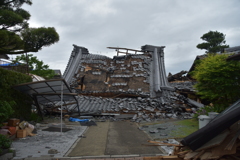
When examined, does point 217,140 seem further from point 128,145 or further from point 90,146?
point 90,146

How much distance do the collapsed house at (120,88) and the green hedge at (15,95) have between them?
0.33 metres

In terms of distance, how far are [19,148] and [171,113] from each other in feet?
27.8

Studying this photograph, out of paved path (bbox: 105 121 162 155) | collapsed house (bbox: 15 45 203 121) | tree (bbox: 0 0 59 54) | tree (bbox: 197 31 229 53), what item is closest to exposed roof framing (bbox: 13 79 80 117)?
collapsed house (bbox: 15 45 203 121)

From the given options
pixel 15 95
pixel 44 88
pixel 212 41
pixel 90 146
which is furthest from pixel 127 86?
pixel 212 41

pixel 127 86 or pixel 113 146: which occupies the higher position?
pixel 127 86

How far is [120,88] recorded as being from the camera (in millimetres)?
14617

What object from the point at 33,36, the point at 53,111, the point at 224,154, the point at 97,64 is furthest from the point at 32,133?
the point at 97,64

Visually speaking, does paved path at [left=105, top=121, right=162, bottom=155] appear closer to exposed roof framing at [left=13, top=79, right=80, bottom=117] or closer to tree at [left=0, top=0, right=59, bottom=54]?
exposed roof framing at [left=13, top=79, right=80, bottom=117]

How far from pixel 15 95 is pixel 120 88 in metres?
7.86

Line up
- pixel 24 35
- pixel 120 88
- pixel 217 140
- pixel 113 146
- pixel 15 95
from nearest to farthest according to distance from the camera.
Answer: pixel 217 140, pixel 113 146, pixel 24 35, pixel 15 95, pixel 120 88

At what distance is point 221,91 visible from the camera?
7520mm

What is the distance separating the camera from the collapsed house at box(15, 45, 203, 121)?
11133 mm

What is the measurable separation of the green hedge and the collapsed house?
334 mm

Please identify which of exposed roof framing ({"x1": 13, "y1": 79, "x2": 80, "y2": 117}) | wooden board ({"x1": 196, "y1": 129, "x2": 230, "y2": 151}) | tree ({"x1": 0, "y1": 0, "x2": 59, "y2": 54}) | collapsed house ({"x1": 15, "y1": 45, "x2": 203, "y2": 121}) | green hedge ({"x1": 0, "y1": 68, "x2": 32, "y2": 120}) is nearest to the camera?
wooden board ({"x1": 196, "y1": 129, "x2": 230, "y2": 151})
